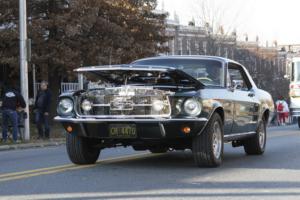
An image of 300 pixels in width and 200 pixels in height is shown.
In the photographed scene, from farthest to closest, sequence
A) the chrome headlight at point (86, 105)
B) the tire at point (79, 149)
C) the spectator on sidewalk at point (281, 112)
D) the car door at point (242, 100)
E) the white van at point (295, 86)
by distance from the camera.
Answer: the spectator on sidewalk at point (281, 112), the white van at point (295, 86), the car door at point (242, 100), the tire at point (79, 149), the chrome headlight at point (86, 105)

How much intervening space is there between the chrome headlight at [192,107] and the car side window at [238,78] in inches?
69.4

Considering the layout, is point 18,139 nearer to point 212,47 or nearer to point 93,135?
point 93,135

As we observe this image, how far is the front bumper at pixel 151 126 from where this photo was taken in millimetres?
8578

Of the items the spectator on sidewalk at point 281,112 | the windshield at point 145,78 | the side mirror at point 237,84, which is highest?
the windshield at point 145,78

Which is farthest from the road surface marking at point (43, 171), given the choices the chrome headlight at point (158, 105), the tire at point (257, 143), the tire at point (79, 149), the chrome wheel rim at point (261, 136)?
the chrome wheel rim at point (261, 136)

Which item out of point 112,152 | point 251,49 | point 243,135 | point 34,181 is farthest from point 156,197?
point 251,49

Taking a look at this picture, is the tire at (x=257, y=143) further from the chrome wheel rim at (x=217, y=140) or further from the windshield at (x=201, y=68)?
the chrome wheel rim at (x=217, y=140)

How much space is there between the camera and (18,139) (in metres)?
17.6

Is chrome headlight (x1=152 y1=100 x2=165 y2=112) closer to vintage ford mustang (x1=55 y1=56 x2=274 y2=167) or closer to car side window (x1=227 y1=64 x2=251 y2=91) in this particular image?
vintage ford mustang (x1=55 y1=56 x2=274 y2=167)

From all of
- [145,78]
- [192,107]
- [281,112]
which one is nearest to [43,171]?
[145,78]

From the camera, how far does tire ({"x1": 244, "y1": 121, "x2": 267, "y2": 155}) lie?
11.5m

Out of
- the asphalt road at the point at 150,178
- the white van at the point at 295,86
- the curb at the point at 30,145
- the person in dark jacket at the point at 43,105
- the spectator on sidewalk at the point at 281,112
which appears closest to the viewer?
the asphalt road at the point at 150,178

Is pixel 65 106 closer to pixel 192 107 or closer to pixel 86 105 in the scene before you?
pixel 86 105

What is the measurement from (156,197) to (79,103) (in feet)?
9.03
